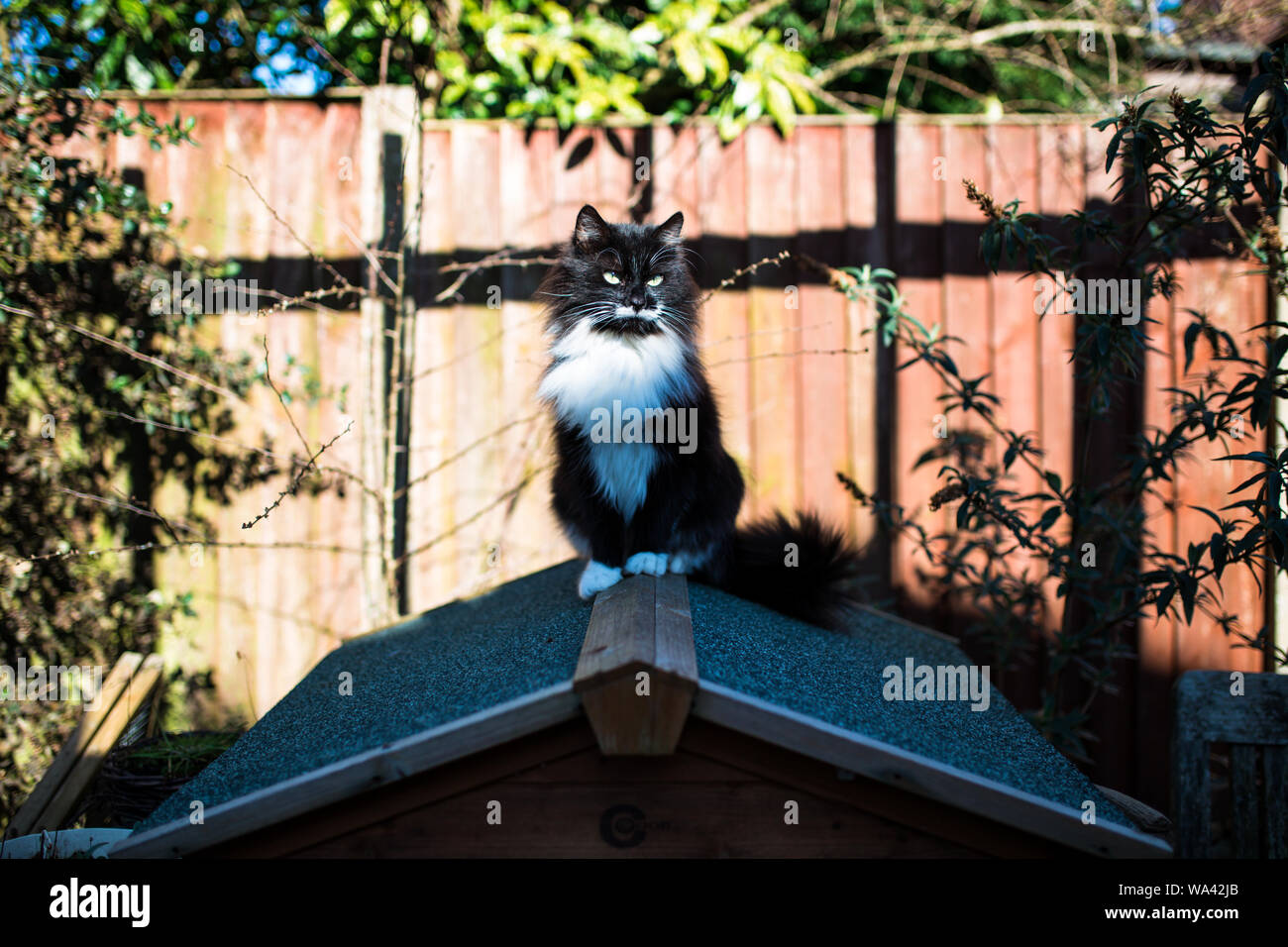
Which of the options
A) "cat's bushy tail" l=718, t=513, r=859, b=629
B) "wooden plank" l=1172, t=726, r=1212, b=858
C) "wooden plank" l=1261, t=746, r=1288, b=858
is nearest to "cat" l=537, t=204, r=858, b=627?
"cat's bushy tail" l=718, t=513, r=859, b=629

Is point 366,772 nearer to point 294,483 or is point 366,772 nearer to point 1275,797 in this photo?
point 294,483

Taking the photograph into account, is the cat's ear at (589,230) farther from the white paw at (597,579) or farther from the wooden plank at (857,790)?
the wooden plank at (857,790)

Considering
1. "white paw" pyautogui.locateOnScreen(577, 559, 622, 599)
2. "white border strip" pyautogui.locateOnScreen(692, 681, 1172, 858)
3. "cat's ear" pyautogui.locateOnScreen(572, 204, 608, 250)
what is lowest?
"white border strip" pyautogui.locateOnScreen(692, 681, 1172, 858)

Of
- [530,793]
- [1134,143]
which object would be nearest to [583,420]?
[530,793]

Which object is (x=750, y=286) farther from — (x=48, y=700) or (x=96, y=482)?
(x=48, y=700)

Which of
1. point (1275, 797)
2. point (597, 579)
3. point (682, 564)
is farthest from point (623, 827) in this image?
point (1275, 797)

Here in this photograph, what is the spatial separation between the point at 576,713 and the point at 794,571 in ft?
3.83

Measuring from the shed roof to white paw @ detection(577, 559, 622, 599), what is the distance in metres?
0.05

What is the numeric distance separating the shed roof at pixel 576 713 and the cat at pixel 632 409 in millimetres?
159

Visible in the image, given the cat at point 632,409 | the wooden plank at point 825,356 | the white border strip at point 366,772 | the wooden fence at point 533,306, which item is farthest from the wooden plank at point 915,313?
the white border strip at point 366,772

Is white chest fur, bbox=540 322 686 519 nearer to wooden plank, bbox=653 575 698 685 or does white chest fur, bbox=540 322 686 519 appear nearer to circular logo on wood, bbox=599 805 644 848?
wooden plank, bbox=653 575 698 685

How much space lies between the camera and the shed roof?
4.35 ft

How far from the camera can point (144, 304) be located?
124 inches
